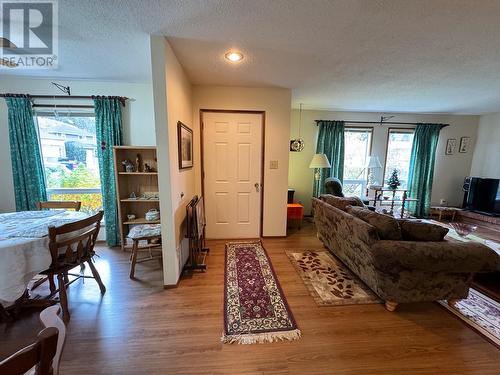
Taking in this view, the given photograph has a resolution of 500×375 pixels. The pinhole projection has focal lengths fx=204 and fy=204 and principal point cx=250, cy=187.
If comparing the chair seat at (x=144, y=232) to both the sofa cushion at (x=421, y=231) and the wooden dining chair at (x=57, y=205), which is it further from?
the sofa cushion at (x=421, y=231)

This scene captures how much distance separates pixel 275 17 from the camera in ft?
5.31

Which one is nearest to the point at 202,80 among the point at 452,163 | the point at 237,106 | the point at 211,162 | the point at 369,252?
the point at 237,106

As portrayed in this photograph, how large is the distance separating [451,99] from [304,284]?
425 centimetres

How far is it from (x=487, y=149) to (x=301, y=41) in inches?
229

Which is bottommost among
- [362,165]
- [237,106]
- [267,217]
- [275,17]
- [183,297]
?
[183,297]

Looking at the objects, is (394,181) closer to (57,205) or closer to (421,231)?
(421,231)

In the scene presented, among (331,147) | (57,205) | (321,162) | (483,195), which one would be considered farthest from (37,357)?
(483,195)

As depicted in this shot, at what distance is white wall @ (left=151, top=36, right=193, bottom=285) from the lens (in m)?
1.91

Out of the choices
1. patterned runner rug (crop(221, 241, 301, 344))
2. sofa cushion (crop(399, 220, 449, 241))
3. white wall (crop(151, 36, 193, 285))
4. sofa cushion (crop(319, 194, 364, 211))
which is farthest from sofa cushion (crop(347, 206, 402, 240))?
white wall (crop(151, 36, 193, 285))

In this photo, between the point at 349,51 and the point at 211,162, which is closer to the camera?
the point at 349,51

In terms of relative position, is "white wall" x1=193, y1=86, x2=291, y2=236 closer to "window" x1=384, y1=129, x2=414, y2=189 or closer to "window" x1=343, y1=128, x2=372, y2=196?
"window" x1=343, y1=128, x2=372, y2=196

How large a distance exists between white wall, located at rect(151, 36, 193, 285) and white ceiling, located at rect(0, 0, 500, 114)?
0.20 metres

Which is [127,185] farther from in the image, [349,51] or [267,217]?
[349,51]

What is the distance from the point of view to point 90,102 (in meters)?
3.07
